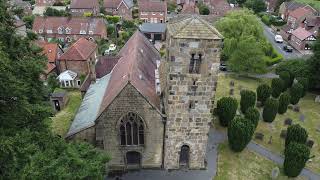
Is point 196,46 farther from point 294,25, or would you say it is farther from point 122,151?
point 294,25

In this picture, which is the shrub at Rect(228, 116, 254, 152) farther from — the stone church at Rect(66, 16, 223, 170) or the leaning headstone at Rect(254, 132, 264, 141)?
the stone church at Rect(66, 16, 223, 170)

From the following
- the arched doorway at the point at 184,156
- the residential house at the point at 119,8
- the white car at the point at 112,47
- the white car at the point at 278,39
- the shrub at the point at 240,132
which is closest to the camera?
the arched doorway at the point at 184,156

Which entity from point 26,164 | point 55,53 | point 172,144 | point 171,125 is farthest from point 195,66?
point 55,53

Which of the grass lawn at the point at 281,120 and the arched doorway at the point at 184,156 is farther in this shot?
the grass lawn at the point at 281,120

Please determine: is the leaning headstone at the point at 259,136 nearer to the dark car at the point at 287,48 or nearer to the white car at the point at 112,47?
the white car at the point at 112,47

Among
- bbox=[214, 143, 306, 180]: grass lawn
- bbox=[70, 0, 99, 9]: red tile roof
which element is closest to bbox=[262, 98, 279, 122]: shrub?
bbox=[214, 143, 306, 180]: grass lawn

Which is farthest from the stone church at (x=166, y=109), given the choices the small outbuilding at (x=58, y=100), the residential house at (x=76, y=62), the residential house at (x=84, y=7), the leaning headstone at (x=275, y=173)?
the residential house at (x=84, y=7)

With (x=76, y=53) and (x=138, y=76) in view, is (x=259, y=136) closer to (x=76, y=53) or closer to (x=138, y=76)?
(x=138, y=76)
